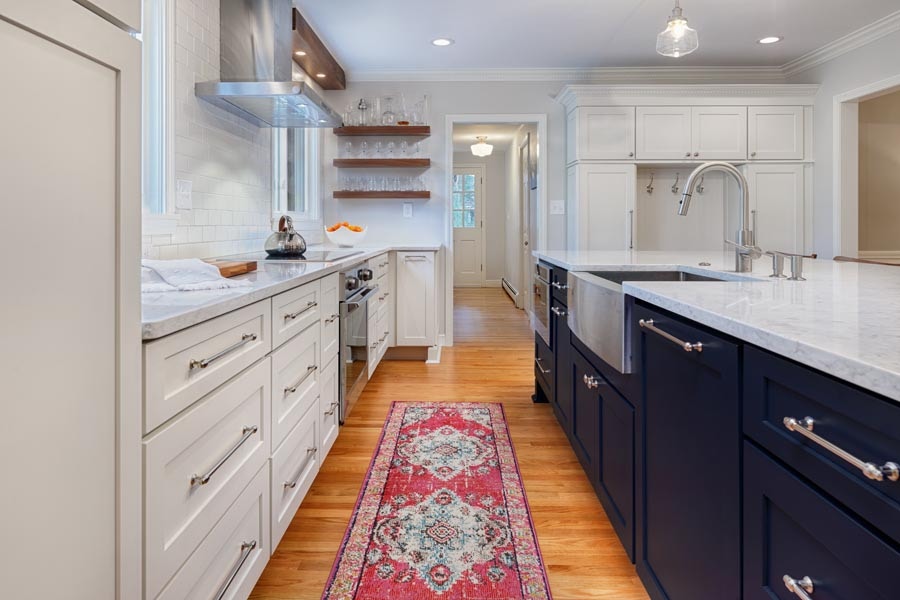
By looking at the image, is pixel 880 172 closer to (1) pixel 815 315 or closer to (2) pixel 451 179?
(2) pixel 451 179

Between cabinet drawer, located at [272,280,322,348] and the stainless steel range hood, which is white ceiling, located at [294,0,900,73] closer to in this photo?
the stainless steel range hood

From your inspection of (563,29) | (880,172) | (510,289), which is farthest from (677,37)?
(510,289)

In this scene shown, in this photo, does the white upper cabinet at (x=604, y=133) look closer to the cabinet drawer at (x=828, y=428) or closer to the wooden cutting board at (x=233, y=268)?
the wooden cutting board at (x=233, y=268)

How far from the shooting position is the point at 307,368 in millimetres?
1853

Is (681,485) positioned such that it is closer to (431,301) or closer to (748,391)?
(748,391)

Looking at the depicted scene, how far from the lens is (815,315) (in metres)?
0.90

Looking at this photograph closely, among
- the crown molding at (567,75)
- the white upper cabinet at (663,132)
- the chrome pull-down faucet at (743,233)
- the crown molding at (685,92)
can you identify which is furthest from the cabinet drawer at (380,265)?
the white upper cabinet at (663,132)

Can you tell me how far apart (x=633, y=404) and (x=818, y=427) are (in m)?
0.80

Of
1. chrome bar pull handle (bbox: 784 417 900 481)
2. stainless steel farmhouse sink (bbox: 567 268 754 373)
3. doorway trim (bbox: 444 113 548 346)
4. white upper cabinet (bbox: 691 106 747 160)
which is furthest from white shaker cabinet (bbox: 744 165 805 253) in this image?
chrome bar pull handle (bbox: 784 417 900 481)

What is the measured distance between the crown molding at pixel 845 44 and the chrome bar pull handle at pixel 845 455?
443 centimetres

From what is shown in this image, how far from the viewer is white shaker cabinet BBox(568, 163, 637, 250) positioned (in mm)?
4551

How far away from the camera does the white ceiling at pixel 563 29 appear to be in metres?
3.49

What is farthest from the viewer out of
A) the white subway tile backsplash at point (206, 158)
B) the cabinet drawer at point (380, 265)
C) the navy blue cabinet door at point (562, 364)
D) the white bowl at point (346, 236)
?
the white bowl at point (346, 236)

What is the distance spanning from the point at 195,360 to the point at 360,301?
1813mm
